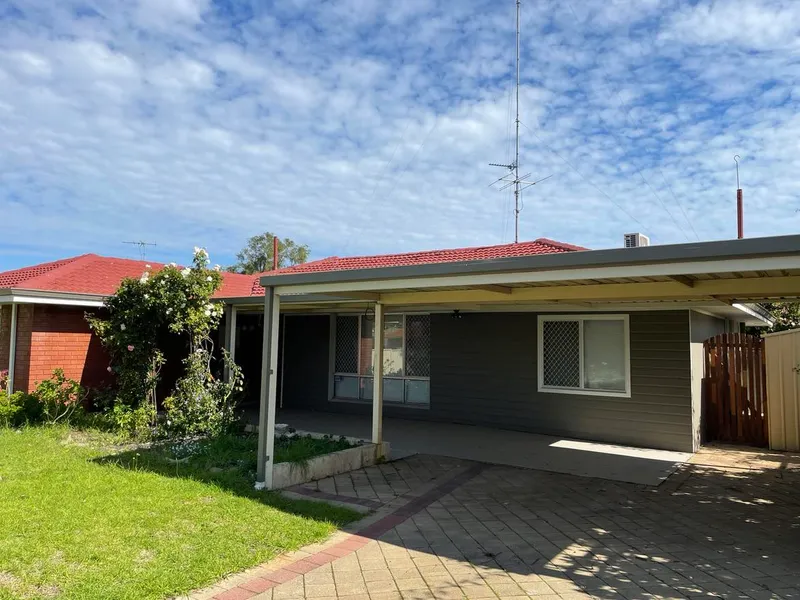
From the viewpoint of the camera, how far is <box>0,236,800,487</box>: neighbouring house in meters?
5.45

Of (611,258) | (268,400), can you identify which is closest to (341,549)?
(268,400)

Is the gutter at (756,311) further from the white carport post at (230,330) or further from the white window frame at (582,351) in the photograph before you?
the white carport post at (230,330)

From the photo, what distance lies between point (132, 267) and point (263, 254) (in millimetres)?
31983

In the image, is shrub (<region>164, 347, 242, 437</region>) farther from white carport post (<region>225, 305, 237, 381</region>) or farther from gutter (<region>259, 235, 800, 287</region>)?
gutter (<region>259, 235, 800, 287</region>)

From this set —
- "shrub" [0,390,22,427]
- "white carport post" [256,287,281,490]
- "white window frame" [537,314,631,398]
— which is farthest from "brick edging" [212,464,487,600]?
"shrub" [0,390,22,427]

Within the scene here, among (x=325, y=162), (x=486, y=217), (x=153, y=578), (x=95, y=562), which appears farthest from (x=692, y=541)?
(x=486, y=217)

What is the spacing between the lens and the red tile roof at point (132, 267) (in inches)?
416

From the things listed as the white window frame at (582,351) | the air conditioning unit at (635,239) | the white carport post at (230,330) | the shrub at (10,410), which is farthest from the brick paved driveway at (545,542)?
the shrub at (10,410)

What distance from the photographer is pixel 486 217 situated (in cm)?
1931

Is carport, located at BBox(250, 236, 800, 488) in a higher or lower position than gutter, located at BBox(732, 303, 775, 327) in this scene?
lower

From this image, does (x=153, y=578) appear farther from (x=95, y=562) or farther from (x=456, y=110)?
(x=456, y=110)

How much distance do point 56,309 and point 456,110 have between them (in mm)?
8958

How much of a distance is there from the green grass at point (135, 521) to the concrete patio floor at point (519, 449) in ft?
9.58

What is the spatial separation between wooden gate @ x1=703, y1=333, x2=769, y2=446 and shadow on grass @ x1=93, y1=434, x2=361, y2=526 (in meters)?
Answer: 7.13
